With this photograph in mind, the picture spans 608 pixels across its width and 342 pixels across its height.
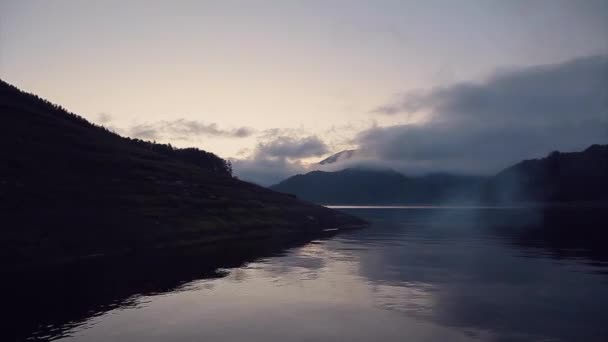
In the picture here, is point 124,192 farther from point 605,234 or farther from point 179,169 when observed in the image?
point 605,234

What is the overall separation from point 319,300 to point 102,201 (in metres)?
80.2

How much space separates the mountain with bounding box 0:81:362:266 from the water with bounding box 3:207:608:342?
16191 millimetres

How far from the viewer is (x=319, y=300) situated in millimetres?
54594

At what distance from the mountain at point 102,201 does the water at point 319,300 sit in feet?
53.1

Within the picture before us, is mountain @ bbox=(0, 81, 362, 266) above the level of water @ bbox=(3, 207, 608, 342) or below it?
above

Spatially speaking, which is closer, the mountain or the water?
the water

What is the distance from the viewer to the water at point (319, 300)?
136 ft

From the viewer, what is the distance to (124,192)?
128 meters

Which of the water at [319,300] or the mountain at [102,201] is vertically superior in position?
the mountain at [102,201]

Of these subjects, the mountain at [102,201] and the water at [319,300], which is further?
the mountain at [102,201]

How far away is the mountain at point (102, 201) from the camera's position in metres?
87.8

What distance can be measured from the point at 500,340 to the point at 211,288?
37.4 meters

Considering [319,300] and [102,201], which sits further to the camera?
[102,201]

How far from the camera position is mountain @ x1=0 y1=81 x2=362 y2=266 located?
87.8m
